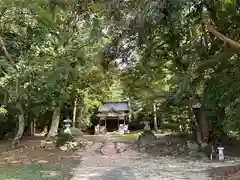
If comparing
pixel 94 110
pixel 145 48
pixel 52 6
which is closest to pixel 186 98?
pixel 145 48

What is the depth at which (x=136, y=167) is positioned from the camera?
12.5 meters

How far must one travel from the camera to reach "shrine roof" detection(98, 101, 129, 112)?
3397 cm

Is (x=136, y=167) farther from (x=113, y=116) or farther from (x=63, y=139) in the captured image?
(x=113, y=116)

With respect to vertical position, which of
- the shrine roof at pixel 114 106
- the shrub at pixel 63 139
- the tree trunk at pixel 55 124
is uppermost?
the shrine roof at pixel 114 106

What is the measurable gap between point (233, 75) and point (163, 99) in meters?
7.04

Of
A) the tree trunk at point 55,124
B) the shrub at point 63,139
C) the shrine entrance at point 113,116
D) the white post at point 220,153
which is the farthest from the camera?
the shrine entrance at point 113,116

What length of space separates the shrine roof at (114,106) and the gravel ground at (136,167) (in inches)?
664

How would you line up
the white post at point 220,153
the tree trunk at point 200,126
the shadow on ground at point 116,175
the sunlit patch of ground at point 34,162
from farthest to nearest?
the tree trunk at point 200,126 → the white post at point 220,153 → the sunlit patch of ground at point 34,162 → the shadow on ground at point 116,175

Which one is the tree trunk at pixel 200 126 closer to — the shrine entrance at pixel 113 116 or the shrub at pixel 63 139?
the shrub at pixel 63 139

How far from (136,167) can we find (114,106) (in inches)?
889

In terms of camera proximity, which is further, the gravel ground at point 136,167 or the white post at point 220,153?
the white post at point 220,153

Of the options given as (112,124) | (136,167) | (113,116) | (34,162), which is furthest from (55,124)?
(112,124)

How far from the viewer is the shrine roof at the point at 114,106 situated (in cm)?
3397

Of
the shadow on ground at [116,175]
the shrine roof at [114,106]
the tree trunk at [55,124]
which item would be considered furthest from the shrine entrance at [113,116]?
the shadow on ground at [116,175]
